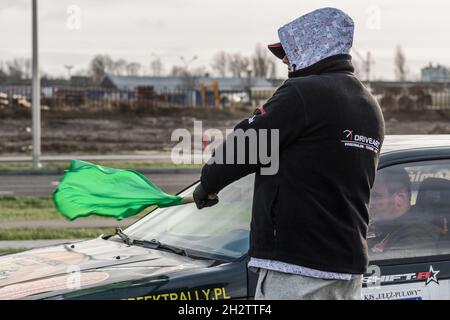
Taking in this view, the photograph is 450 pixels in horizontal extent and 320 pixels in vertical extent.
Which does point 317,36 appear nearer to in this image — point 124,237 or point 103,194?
point 103,194

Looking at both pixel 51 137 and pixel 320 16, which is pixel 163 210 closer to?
pixel 320 16

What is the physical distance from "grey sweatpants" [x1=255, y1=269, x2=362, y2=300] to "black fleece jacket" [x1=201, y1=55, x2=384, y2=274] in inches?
2.8

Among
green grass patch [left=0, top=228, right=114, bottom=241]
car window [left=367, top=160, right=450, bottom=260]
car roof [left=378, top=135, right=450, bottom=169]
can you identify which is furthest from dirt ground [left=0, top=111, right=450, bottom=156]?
car window [left=367, top=160, right=450, bottom=260]

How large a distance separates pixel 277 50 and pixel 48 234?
7128 mm

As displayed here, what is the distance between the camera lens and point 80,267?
395cm

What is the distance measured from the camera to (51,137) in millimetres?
33156

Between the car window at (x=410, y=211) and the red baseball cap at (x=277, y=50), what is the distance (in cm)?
119

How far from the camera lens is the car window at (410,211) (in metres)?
4.20

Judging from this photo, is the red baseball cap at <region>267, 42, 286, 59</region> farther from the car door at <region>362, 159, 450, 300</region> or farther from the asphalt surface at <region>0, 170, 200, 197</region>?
the asphalt surface at <region>0, 170, 200, 197</region>

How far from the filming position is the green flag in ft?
12.5

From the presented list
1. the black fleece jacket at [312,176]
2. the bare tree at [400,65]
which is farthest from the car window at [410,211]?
the bare tree at [400,65]

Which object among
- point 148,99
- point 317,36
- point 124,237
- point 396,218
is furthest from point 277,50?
point 148,99
